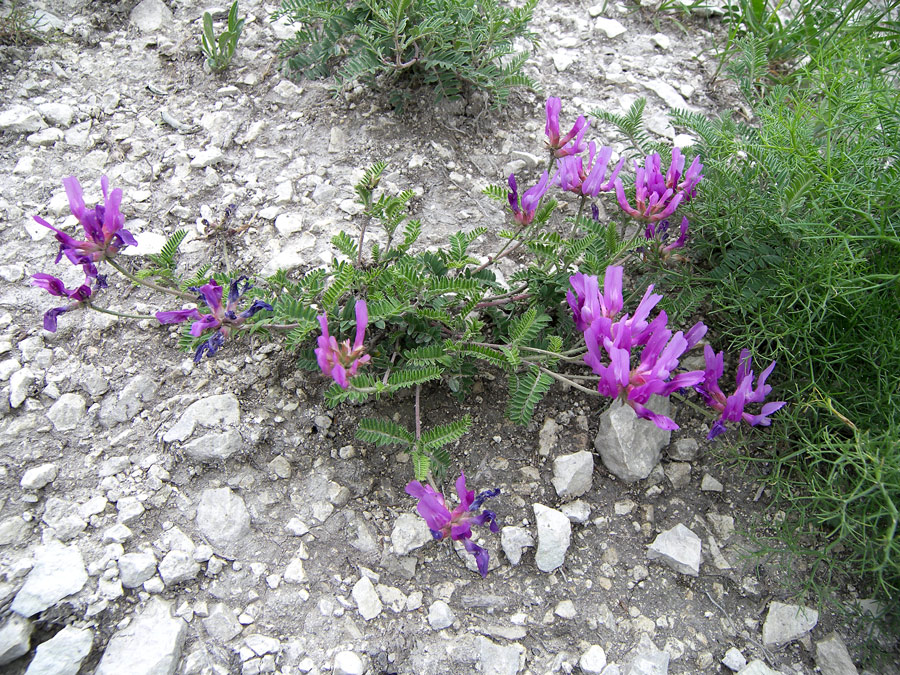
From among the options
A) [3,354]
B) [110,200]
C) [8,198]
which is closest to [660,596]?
[110,200]

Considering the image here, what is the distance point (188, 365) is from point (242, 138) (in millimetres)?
1178

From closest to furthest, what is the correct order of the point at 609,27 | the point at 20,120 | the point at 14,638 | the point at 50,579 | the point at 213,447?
the point at 14,638, the point at 50,579, the point at 213,447, the point at 20,120, the point at 609,27

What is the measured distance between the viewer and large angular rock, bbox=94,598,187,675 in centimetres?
171

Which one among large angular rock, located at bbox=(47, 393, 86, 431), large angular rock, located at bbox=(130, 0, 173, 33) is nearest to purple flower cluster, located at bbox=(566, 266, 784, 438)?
large angular rock, located at bbox=(47, 393, 86, 431)

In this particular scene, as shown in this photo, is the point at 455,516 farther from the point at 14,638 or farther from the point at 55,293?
the point at 55,293

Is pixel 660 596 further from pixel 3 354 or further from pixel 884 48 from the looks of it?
pixel 884 48

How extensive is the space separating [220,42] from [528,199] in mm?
1902

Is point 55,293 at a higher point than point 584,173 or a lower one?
lower

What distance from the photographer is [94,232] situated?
2.04m

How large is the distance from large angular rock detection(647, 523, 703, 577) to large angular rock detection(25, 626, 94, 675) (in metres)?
1.66

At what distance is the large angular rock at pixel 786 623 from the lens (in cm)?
198

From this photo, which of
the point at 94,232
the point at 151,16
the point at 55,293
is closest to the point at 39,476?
the point at 55,293

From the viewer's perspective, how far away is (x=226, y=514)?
2.03 m

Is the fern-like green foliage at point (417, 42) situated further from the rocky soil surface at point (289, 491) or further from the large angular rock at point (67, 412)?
the large angular rock at point (67, 412)
